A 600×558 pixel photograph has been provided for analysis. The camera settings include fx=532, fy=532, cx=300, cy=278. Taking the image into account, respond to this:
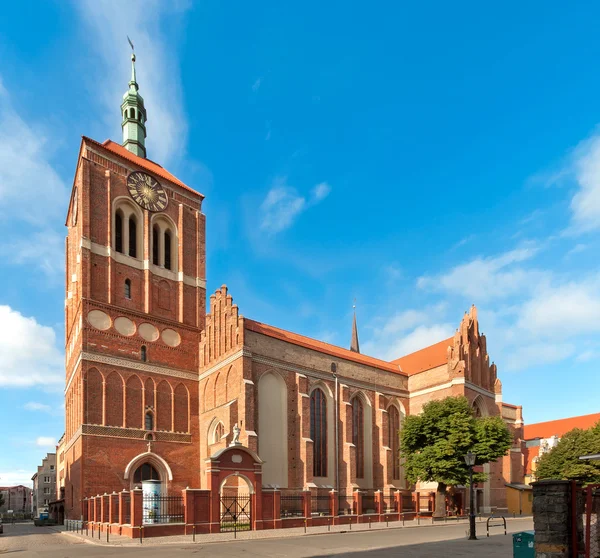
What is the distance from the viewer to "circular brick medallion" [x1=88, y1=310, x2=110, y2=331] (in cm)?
3662

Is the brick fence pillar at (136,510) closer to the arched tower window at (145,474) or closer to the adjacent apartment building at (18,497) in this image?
the arched tower window at (145,474)

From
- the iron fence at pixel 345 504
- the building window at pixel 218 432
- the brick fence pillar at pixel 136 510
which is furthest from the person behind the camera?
the building window at pixel 218 432

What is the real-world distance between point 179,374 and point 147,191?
48.8ft

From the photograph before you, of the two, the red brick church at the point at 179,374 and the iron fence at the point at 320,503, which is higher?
the red brick church at the point at 179,374

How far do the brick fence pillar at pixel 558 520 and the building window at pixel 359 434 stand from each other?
35896mm

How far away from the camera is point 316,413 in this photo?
1646 inches

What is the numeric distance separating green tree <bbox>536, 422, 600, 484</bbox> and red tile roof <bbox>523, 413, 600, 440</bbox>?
2505 cm

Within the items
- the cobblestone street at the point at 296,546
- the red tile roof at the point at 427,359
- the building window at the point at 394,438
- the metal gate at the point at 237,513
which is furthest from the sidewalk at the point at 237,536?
the red tile roof at the point at 427,359

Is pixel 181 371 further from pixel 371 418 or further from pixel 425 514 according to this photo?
pixel 425 514

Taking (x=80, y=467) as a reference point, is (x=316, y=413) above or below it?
above

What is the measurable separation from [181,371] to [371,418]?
657 inches

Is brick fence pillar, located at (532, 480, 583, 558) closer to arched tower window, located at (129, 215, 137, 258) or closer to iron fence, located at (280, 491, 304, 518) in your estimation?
iron fence, located at (280, 491, 304, 518)

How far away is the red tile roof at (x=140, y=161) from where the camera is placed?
4123 cm

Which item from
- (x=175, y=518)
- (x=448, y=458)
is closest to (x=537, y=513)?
(x=175, y=518)
